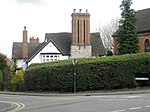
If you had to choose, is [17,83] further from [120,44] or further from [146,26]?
[146,26]

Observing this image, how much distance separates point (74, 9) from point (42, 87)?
101 feet

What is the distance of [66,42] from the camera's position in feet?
256

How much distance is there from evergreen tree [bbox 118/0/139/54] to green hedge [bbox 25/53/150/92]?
18261 mm

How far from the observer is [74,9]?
239 feet

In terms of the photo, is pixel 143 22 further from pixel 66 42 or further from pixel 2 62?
pixel 2 62

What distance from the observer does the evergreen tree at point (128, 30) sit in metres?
59.0

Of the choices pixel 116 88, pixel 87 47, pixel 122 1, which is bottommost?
pixel 116 88

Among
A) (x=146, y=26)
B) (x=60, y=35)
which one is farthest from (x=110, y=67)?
(x=60, y=35)

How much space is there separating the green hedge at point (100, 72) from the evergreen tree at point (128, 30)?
18261mm

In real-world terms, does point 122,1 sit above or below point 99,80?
above

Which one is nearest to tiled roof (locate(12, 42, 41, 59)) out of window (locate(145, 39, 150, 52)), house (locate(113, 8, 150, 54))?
house (locate(113, 8, 150, 54))

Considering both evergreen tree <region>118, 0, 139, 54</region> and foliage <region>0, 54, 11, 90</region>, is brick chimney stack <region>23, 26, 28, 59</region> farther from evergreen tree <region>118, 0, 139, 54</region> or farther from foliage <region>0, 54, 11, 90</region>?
evergreen tree <region>118, 0, 139, 54</region>

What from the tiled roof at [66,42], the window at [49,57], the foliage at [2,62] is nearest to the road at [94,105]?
the foliage at [2,62]

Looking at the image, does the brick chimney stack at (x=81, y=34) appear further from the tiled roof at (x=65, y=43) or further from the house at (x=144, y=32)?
the house at (x=144, y=32)
